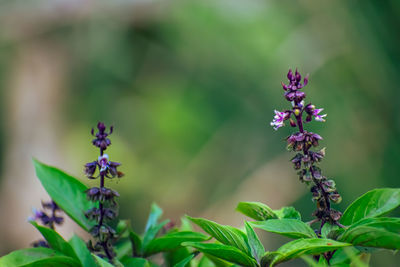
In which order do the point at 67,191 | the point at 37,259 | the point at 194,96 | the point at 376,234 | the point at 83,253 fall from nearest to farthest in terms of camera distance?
the point at 376,234 → the point at 37,259 → the point at 83,253 → the point at 67,191 → the point at 194,96

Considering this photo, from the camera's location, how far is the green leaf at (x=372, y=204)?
2.78ft

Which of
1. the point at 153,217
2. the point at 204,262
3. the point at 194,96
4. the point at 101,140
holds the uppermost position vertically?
the point at 194,96

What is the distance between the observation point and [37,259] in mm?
844

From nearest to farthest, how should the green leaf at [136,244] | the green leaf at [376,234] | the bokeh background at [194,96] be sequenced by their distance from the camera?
the green leaf at [376,234] < the green leaf at [136,244] < the bokeh background at [194,96]

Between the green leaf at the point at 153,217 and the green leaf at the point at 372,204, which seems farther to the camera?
the green leaf at the point at 153,217

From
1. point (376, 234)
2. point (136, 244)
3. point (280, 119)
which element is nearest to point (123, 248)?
point (136, 244)

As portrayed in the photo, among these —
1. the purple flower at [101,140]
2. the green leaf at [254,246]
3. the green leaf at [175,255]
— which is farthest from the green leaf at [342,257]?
the purple flower at [101,140]

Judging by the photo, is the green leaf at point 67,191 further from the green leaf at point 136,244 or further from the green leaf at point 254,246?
the green leaf at point 254,246

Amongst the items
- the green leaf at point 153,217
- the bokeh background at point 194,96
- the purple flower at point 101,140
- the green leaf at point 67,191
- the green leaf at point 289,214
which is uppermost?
the bokeh background at point 194,96

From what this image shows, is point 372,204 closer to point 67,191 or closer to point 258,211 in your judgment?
point 258,211

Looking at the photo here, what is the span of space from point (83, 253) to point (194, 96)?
11920 mm

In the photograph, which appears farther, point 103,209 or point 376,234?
point 103,209

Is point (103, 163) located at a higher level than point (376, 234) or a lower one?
higher

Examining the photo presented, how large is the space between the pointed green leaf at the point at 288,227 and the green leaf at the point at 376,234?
6cm
